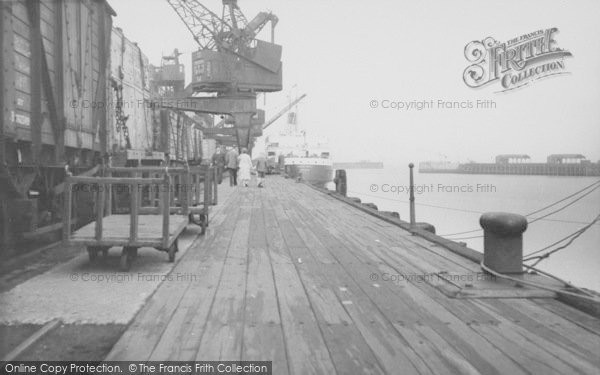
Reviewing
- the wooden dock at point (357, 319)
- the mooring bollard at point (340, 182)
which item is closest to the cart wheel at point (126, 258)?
the wooden dock at point (357, 319)

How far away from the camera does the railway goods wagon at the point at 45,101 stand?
5.82m

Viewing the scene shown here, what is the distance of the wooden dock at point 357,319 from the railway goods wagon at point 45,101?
8.68 feet

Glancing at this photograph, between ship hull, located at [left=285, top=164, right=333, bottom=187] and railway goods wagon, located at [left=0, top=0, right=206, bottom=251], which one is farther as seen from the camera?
ship hull, located at [left=285, top=164, right=333, bottom=187]

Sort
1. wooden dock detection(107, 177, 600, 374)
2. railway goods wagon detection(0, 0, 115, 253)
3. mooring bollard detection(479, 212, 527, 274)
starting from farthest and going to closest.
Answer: railway goods wagon detection(0, 0, 115, 253)
mooring bollard detection(479, 212, 527, 274)
wooden dock detection(107, 177, 600, 374)

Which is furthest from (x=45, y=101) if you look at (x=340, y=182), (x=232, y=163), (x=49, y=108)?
(x=340, y=182)

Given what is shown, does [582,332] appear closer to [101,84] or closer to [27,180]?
[27,180]

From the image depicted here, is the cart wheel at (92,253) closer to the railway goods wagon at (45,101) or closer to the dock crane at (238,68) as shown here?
the railway goods wagon at (45,101)

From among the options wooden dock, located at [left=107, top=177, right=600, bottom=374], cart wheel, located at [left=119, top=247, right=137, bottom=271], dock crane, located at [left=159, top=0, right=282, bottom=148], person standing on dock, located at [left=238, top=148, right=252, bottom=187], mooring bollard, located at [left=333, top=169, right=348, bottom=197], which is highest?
dock crane, located at [left=159, top=0, right=282, bottom=148]

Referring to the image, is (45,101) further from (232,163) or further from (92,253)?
(232,163)

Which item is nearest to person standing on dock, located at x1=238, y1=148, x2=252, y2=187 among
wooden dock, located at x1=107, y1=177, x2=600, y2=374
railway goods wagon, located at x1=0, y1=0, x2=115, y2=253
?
railway goods wagon, located at x1=0, y1=0, x2=115, y2=253

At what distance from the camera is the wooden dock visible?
2.81 meters

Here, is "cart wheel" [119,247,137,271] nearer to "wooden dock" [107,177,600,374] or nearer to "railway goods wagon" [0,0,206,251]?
"wooden dock" [107,177,600,374]

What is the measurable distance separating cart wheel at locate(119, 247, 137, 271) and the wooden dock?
0.53 m

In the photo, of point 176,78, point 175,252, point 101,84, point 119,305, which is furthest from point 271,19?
point 176,78
